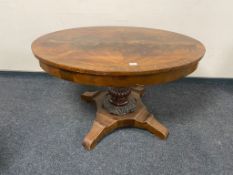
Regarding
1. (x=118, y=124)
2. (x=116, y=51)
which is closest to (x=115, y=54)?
(x=116, y=51)

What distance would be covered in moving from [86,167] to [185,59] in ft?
2.36

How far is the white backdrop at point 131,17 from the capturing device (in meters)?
1.74

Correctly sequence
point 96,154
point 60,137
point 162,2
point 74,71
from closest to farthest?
point 74,71
point 96,154
point 60,137
point 162,2

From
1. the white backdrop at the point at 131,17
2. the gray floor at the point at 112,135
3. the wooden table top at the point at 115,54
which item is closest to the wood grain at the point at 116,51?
the wooden table top at the point at 115,54

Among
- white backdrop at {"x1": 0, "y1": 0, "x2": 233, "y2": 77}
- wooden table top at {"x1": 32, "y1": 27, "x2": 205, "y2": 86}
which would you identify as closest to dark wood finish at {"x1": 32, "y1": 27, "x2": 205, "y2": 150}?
wooden table top at {"x1": 32, "y1": 27, "x2": 205, "y2": 86}

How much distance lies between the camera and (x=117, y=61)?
96 centimetres

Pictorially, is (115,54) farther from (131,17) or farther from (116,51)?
(131,17)

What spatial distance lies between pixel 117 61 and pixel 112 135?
1.93 ft

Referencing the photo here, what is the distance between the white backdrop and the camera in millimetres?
1739

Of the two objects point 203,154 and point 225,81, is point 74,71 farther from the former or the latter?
point 225,81

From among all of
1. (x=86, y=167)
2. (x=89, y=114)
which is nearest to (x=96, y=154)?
(x=86, y=167)

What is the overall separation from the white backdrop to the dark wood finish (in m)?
0.32

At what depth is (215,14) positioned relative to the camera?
175 centimetres

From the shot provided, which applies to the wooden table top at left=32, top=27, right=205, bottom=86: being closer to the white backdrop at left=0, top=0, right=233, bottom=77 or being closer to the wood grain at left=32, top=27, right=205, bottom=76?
the wood grain at left=32, top=27, right=205, bottom=76
